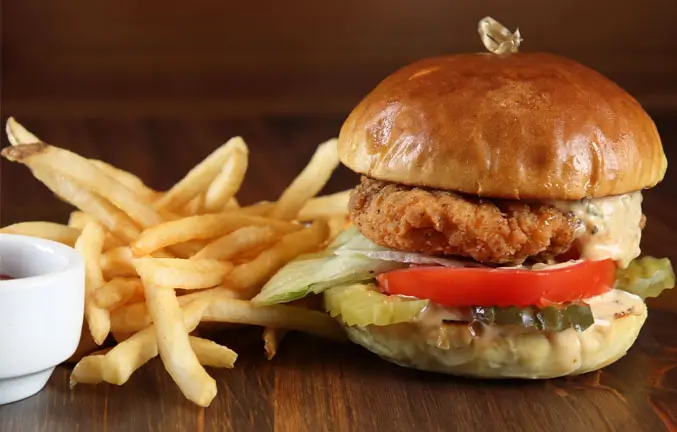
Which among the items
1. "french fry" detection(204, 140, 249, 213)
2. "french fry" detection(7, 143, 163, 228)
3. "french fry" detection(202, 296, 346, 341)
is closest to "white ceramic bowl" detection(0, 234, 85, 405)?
"french fry" detection(7, 143, 163, 228)

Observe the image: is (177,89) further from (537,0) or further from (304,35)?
(537,0)

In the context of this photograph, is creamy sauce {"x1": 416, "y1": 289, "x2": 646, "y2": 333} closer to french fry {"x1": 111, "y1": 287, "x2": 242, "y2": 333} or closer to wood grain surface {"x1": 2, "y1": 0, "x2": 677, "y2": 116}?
french fry {"x1": 111, "y1": 287, "x2": 242, "y2": 333}

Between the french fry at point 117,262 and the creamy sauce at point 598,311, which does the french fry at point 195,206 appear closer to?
the french fry at point 117,262

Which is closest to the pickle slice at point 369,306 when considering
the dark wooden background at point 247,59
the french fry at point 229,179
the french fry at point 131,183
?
the french fry at point 229,179

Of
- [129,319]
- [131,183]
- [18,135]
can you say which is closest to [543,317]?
[129,319]

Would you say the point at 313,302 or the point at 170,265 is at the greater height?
the point at 170,265

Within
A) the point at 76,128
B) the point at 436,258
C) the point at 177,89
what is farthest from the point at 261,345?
the point at 177,89
